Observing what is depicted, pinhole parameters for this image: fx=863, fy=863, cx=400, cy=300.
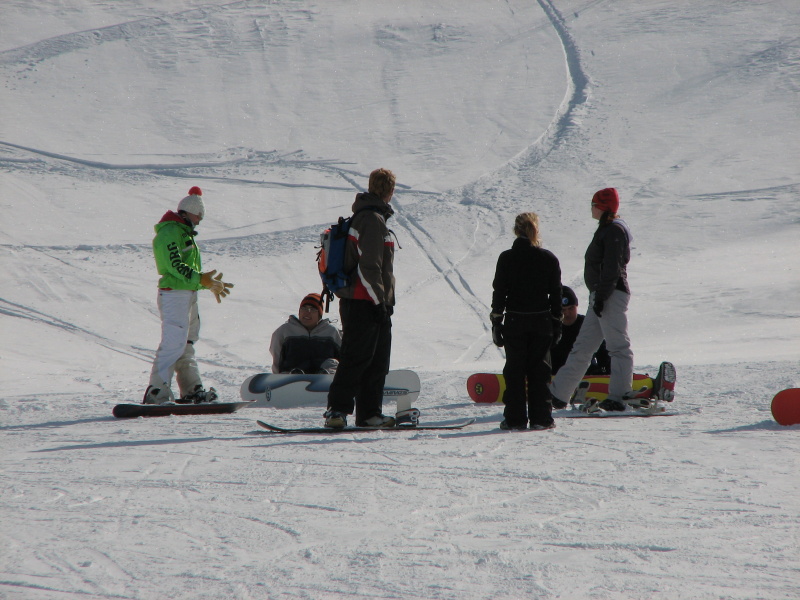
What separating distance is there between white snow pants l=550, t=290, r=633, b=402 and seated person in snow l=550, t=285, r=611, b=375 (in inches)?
26.7

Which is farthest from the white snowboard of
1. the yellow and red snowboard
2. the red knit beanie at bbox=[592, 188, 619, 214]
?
the red knit beanie at bbox=[592, 188, 619, 214]

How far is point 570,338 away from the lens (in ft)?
22.9

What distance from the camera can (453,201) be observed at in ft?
59.6

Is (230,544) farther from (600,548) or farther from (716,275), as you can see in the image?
(716,275)

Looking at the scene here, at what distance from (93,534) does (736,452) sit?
299cm

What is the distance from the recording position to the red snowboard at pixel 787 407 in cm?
505

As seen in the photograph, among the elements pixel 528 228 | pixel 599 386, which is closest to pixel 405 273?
pixel 599 386

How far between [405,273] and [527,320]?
383 inches

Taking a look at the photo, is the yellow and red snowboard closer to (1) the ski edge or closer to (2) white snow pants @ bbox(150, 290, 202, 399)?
(1) the ski edge

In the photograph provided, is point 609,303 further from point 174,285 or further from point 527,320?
point 174,285

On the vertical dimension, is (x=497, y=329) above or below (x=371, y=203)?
below

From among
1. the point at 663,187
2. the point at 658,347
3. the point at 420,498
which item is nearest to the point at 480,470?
the point at 420,498

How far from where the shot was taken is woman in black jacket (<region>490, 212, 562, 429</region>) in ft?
17.3

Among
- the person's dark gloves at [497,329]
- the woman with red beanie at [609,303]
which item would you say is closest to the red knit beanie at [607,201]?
the woman with red beanie at [609,303]
